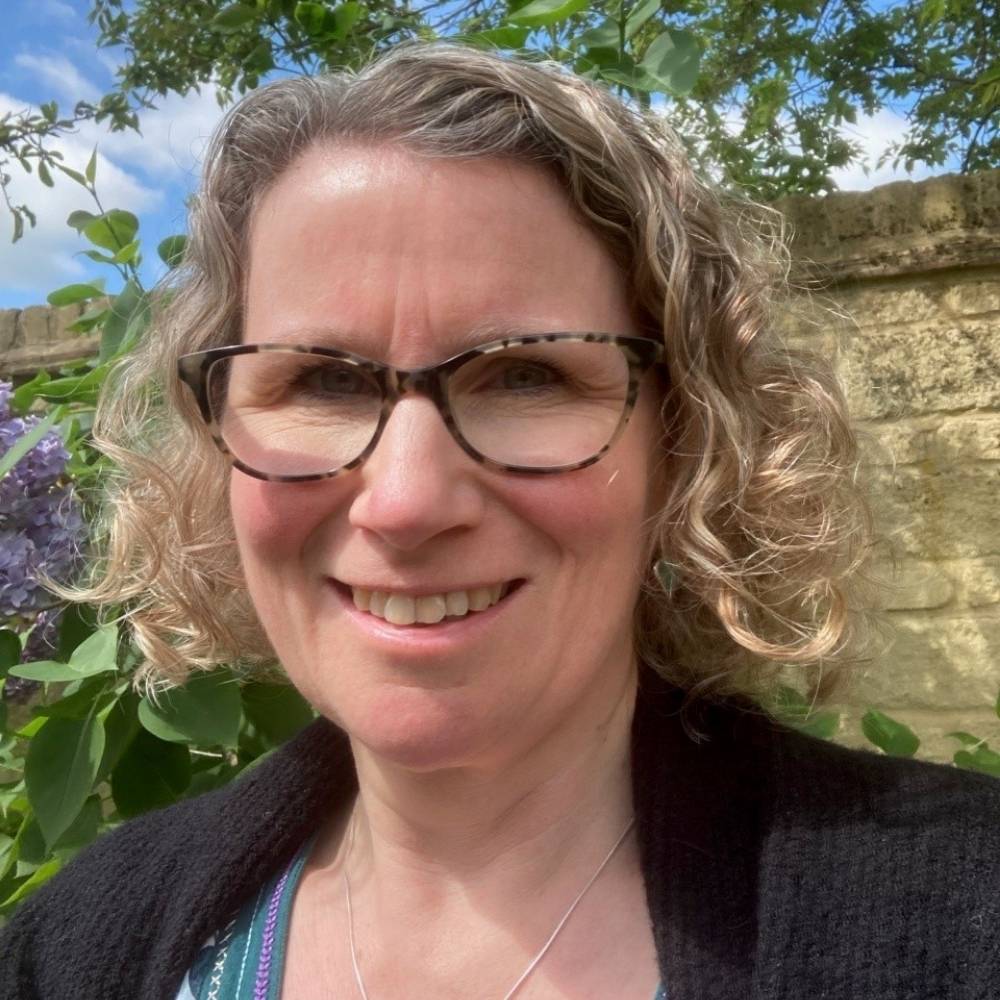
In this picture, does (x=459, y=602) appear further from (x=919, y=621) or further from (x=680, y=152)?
(x=919, y=621)

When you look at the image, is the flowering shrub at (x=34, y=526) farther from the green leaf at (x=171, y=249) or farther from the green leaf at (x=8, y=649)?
the green leaf at (x=171, y=249)

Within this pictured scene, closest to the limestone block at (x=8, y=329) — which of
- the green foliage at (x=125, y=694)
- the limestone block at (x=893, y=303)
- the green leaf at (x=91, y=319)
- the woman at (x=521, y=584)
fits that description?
the green foliage at (x=125, y=694)

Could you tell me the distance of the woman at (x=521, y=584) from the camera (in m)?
1.01

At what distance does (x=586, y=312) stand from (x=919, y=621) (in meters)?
1.93

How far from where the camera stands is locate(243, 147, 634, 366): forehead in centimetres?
100

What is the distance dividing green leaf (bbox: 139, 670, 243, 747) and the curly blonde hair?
210 millimetres

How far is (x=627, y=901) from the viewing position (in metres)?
1.12

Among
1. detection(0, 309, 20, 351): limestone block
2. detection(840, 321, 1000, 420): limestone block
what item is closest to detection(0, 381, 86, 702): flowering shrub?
detection(840, 321, 1000, 420): limestone block

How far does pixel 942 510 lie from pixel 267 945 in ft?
6.65

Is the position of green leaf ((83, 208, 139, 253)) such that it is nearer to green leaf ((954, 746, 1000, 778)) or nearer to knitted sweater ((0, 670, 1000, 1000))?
knitted sweater ((0, 670, 1000, 1000))

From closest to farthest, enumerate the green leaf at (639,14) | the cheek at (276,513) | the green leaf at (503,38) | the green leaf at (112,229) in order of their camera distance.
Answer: the cheek at (276,513) < the green leaf at (503,38) < the green leaf at (639,14) < the green leaf at (112,229)

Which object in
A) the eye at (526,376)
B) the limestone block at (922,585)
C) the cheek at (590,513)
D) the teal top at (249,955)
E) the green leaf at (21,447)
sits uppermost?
the eye at (526,376)

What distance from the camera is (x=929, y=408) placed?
8.52 ft

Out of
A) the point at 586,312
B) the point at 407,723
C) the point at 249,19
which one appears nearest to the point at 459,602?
Answer: the point at 407,723
